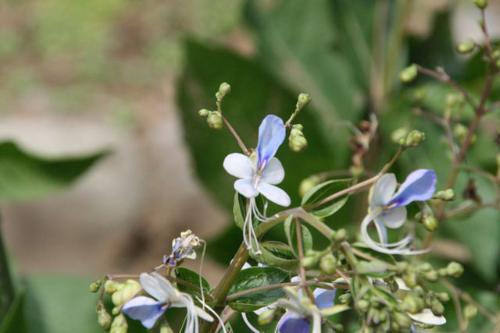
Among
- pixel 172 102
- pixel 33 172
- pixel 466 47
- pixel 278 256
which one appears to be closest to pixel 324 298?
pixel 278 256

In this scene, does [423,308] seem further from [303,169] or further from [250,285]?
[303,169]

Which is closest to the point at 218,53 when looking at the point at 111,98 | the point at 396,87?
the point at 396,87

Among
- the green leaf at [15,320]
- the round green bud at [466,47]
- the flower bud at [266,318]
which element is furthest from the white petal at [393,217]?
the green leaf at [15,320]

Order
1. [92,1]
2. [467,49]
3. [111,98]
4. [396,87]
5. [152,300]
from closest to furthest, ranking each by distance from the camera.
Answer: [152,300] < [467,49] < [396,87] < [111,98] < [92,1]

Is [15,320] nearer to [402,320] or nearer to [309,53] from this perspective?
[402,320]

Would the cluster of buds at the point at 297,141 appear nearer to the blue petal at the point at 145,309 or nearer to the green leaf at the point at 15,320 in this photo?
the blue petal at the point at 145,309
